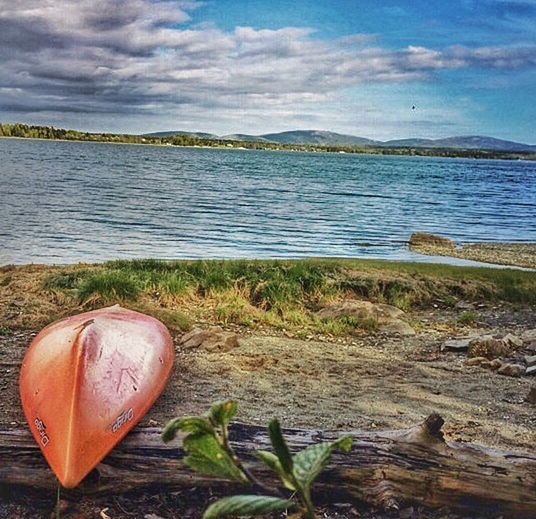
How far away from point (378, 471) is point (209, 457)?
3052 mm

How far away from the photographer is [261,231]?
23.2 meters

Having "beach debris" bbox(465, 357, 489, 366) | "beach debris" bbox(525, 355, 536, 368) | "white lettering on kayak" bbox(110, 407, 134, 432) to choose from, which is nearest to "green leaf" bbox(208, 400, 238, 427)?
"white lettering on kayak" bbox(110, 407, 134, 432)

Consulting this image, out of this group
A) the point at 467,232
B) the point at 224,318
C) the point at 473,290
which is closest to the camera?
the point at 224,318

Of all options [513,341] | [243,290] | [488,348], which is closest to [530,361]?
[488,348]

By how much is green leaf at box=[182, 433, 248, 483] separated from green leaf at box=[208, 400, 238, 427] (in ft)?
0.07

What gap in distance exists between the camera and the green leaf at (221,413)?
0.68 meters

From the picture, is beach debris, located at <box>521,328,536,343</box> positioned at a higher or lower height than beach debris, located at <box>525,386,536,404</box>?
lower

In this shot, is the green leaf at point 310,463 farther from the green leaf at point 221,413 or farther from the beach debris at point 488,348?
the beach debris at point 488,348

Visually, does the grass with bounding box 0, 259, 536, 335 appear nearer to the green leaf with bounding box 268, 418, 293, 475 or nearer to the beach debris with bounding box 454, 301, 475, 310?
the beach debris with bounding box 454, 301, 475, 310

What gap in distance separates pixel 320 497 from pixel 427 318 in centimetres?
627

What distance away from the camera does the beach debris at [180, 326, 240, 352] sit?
7.11m

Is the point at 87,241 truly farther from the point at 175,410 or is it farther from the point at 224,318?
the point at 175,410

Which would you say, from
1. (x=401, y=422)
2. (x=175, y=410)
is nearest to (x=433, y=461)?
(x=401, y=422)

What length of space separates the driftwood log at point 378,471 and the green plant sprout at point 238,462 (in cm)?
281
